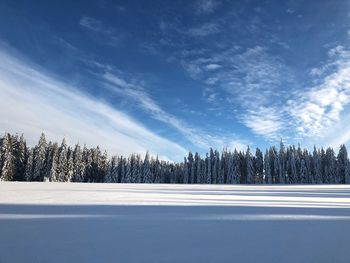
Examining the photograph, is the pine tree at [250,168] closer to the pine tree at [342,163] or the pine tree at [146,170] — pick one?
the pine tree at [342,163]

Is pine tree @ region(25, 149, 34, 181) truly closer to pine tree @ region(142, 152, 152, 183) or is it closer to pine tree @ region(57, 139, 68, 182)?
pine tree @ region(57, 139, 68, 182)

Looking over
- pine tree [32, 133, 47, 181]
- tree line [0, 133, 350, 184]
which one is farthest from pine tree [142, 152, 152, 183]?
pine tree [32, 133, 47, 181]

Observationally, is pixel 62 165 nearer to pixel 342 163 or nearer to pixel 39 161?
pixel 39 161

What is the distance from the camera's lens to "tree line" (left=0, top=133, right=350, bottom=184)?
79.4 metres

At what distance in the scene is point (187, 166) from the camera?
115812 millimetres

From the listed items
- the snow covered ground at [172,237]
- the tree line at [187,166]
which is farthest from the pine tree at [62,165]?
the snow covered ground at [172,237]

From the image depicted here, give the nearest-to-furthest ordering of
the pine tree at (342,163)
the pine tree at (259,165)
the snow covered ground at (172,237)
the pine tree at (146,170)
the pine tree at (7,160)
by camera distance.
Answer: the snow covered ground at (172,237), the pine tree at (7,160), the pine tree at (342,163), the pine tree at (259,165), the pine tree at (146,170)

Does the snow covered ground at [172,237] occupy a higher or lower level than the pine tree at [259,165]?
lower

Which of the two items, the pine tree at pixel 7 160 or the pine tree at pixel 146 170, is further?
the pine tree at pixel 146 170

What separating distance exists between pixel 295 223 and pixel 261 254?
279cm

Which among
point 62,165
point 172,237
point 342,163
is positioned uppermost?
point 342,163

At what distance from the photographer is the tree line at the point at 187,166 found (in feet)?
260

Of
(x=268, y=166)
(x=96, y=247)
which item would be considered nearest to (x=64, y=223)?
(x=96, y=247)

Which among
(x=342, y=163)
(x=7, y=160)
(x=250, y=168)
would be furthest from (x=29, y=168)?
(x=342, y=163)
